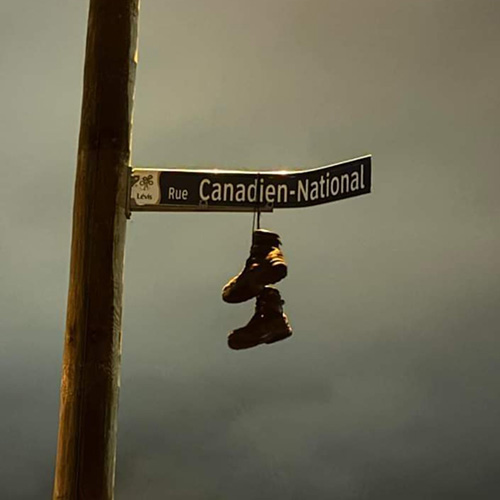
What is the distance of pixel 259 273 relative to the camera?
3.35 m

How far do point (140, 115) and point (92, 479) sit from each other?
11.7 feet

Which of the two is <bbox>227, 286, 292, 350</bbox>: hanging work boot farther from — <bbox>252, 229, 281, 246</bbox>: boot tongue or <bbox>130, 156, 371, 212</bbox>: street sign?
<bbox>130, 156, 371, 212</bbox>: street sign

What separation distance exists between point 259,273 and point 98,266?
0.53 m

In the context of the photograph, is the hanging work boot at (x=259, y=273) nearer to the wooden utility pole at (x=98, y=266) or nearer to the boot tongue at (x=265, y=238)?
the boot tongue at (x=265, y=238)

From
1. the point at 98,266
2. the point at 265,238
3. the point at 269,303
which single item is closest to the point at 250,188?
the point at 265,238

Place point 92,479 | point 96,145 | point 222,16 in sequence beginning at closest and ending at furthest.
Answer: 1. point 92,479
2. point 96,145
3. point 222,16

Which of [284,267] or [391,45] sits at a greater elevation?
[391,45]

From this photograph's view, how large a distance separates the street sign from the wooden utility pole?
153 millimetres

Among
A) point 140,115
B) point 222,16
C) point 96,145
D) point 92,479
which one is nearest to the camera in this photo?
point 92,479

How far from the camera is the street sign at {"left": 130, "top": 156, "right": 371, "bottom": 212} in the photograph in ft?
10.9

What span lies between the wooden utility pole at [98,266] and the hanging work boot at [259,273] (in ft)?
1.28

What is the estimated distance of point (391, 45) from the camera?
21.0 feet

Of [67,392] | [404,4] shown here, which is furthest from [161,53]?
[67,392]

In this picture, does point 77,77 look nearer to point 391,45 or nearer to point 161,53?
point 161,53
